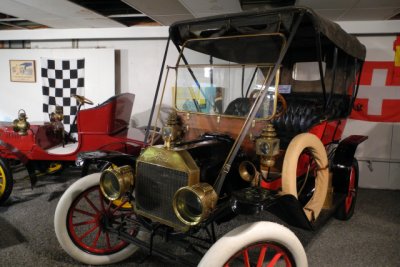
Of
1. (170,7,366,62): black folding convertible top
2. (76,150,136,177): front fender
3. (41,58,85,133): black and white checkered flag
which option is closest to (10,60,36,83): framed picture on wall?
(41,58,85,133): black and white checkered flag

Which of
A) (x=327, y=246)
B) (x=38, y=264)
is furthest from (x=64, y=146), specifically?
(x=327, y=246)

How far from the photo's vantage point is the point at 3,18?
477cm

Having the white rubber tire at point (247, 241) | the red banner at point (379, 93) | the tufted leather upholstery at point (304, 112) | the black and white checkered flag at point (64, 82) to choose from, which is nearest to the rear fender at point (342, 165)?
the tufted leather upholstery at point (304, 112)

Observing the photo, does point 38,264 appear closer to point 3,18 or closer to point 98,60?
point 98,60

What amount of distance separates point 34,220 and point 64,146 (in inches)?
50.8

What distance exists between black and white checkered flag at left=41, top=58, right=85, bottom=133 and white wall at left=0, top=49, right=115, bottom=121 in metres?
0.10

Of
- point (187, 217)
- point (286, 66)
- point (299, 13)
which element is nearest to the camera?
point (187, 217)

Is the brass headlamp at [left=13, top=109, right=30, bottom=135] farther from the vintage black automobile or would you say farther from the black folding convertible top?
the black folding convertible top

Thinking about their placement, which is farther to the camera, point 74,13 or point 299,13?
point 74,13

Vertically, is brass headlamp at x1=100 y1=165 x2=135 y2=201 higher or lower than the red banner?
lower

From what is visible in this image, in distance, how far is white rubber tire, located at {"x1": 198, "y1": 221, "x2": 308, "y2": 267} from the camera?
1460mm

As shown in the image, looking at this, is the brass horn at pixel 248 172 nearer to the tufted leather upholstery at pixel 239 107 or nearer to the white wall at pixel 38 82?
the tufted leather upholstery at pixel 239 107

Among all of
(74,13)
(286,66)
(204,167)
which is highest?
(74,13)

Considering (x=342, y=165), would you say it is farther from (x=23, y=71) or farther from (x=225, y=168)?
(x=23, y=71)
